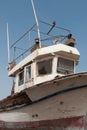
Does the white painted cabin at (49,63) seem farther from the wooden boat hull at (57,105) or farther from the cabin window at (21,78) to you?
the wooden boat hull at (57,105)

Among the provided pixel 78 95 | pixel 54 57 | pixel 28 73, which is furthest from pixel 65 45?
pixel 78 95

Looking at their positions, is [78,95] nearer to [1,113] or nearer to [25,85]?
[25,85]

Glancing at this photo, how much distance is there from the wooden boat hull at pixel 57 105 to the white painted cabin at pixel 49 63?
80 cm

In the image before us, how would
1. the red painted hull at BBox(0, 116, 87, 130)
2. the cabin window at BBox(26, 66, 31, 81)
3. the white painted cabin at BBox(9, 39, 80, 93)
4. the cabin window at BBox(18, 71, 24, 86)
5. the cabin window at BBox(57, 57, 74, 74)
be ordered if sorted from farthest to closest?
1. the cabin window at BBox(18, 71, 24, 86)
2. the cabin window at BBox(26, 66, 31, 81)
3. the cabin window at BBox(57, 57, 74, 74)
4. the white painted cabin at BBox(9, 39, 80, 93)
5. the red painted hull at BBox(0, 116, 87, 130)

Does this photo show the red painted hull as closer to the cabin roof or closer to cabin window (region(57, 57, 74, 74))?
cabin window (region(57, 57, 74, 74))

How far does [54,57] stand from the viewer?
11812 mm

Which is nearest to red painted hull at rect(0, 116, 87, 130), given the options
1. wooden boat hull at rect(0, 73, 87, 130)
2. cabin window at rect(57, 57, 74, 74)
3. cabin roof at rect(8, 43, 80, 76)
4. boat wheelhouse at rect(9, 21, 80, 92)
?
wooden boat hull at rect(0, 73, 87, 130)

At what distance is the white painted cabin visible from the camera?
1170 centimetres

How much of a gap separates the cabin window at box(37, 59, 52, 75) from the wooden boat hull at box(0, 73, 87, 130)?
98 centimetres

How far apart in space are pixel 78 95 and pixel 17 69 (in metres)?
4.42

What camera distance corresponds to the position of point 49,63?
11.8m

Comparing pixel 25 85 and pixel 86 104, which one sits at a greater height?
pixel 25 85

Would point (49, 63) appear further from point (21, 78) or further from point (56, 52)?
point (21, 78)

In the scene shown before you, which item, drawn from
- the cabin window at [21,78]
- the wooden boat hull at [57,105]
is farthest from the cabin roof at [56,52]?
the wooden boat hull at [57,105]
